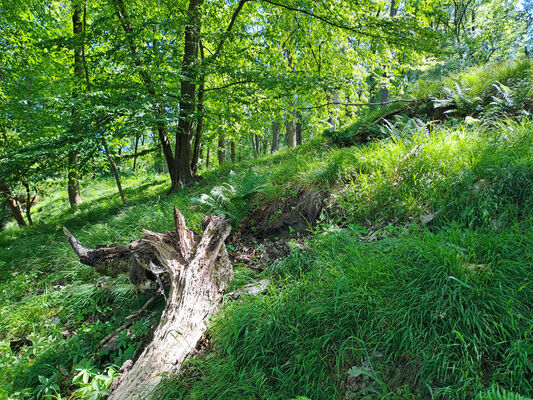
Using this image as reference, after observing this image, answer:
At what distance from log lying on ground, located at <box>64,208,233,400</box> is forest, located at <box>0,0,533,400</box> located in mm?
16

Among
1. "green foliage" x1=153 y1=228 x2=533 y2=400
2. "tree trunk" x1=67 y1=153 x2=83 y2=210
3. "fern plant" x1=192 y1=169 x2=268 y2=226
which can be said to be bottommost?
"green foliage" x1=153 y1=228 x2=533 y2=400

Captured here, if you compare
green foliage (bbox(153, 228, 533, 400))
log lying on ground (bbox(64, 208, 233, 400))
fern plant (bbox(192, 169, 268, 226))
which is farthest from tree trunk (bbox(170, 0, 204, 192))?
green foliage (bbox(153, 228, 533, 400))

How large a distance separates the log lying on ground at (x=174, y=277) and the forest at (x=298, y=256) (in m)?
0.02

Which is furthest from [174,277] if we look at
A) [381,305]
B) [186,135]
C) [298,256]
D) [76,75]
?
[76,75]

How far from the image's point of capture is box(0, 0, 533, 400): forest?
5.00ft

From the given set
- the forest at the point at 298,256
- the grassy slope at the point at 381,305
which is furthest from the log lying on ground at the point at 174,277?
the grassy slope at the point at 381,305

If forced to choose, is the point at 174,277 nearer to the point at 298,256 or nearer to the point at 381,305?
the point at 298,256

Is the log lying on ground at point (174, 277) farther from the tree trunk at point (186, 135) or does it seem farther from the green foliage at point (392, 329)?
the tree trunk at point (186, 135)

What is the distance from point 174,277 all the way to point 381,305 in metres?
1.85

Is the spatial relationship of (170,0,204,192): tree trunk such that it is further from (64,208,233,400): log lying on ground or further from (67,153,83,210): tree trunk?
(64,208,233,400): log lying on ground

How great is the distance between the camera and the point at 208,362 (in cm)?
175

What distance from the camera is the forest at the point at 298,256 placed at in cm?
153

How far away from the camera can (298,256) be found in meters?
2.76

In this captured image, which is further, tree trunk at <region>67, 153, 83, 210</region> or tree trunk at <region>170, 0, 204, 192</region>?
tree trunk at <region>170, 0, 204, 192</region>
